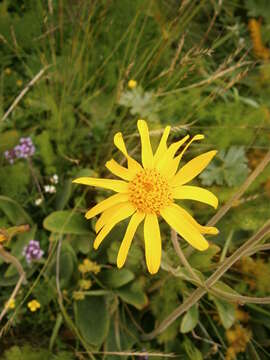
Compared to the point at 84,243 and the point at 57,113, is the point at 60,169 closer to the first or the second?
the point at 57,113

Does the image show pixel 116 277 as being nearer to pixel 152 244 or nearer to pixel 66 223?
pixel 66 223

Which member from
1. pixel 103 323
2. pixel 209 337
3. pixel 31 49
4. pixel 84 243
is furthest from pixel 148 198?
pixel 31 49

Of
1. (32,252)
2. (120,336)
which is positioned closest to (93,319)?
(120,336)

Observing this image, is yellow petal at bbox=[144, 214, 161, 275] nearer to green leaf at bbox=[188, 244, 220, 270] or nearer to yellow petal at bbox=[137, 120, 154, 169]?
yellow petal at bbox=[137, 120, 154, 169]

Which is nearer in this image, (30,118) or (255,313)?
(255,313)

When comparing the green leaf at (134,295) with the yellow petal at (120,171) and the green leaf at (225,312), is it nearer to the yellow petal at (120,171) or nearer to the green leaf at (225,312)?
the green leaf at (225,312)

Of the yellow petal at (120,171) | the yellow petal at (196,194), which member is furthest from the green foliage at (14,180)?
the yellow petal at (196,194)
